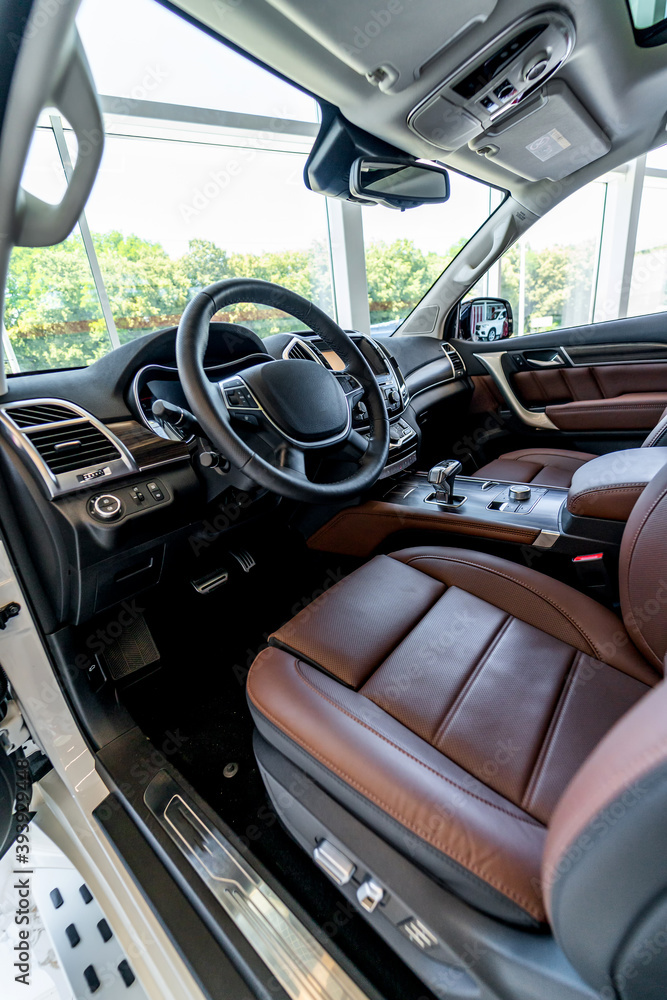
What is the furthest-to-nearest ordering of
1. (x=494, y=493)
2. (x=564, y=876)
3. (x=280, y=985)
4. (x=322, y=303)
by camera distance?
(x=322, y=303) → (x=494, y=493) → (x=280, y=985) → (x=564, y=876)

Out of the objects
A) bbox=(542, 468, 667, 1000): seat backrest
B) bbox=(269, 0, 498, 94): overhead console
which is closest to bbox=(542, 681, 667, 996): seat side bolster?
bbox=(542, 468, 667, 1000): seat backrest

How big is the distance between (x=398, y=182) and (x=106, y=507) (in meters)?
1.75

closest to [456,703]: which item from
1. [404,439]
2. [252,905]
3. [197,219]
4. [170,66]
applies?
[252,905]

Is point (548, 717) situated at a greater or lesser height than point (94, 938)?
greater

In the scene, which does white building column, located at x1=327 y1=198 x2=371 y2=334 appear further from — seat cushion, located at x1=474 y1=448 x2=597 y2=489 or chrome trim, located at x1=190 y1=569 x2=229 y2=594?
chrome trim, located at x1=190 y1=569 x2=229 y2=594

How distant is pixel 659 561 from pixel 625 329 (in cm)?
172

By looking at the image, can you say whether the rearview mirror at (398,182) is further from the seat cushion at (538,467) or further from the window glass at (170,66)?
the seat cushion at (538,467)

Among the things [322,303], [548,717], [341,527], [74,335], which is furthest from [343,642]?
[322,303]

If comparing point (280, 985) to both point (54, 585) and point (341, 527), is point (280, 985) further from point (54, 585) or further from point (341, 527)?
point (341, 527)

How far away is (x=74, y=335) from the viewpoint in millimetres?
1959

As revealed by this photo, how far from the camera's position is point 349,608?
2.88 ft

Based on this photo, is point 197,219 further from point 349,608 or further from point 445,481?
point 349,608

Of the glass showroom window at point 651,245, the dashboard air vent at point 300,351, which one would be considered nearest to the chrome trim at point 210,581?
the dashboard air vent at point 300,351

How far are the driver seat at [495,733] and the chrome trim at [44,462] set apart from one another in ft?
1.50
